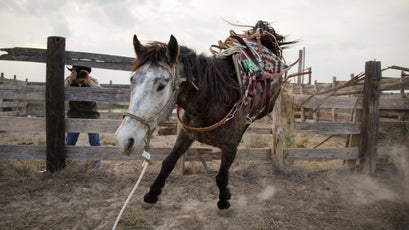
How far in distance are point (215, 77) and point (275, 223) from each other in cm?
185

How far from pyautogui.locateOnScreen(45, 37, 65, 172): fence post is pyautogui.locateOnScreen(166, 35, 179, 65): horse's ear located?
103 inches

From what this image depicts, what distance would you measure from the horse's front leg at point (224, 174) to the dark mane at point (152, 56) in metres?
1.37

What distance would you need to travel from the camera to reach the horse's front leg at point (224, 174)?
2721mm

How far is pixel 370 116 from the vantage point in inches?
178

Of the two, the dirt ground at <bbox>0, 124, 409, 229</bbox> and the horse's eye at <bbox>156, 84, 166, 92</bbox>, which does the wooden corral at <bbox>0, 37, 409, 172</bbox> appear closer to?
the dirt ground at <bbox>0, 124, 409, 229</bbox>

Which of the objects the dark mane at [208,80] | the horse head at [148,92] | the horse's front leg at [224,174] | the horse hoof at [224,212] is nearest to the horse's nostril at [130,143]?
the horse head at [148,92]

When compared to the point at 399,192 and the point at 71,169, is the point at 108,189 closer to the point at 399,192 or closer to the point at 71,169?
the point at 71,169

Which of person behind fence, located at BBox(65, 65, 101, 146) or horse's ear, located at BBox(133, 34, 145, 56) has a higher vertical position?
horse's ear, located at BBox(133, 34, 145, 56)

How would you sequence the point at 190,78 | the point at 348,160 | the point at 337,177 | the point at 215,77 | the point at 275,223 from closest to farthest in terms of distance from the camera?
1. the point at 190,78
2. the point at 215,77
3. the point at 275,223
4. the point at 337,177
5. the point at 348,160

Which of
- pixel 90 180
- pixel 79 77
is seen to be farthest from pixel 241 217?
pixel 79 77

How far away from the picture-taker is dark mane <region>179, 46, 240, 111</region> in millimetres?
2062

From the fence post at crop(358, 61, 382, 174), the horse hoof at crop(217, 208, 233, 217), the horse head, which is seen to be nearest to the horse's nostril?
the horse head

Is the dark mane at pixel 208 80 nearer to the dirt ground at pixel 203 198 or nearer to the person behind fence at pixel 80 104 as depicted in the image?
the dirt ground at pixel 203 198

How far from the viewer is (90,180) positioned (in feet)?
12.2
